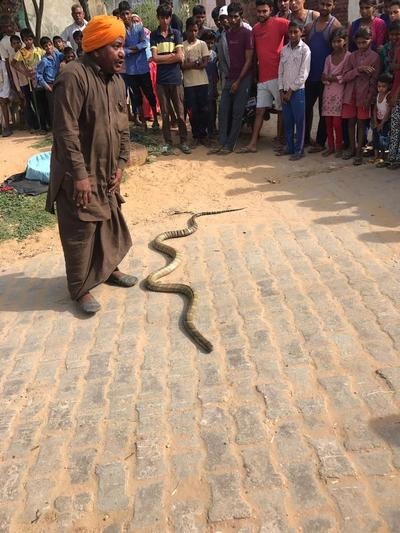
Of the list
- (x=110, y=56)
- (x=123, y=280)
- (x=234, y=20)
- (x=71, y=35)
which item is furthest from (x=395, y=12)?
(x=71, y=35)

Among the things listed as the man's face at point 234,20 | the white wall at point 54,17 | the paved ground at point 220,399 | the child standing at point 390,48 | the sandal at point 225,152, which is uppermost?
the white wall at point 54,17

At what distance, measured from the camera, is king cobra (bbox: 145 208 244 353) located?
12.1ft

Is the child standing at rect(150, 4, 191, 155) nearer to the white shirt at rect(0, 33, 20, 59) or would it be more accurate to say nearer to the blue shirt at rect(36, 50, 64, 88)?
the blue shirt at rect(36, 50, 64, 88)

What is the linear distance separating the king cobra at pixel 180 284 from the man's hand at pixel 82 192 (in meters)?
1.08

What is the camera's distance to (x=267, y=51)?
798 centimetres

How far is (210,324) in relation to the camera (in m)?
3.87

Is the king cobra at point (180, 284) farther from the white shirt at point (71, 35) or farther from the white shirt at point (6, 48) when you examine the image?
the white shirt at point (6, 48)

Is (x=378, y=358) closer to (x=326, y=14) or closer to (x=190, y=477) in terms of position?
(x=190, y=477)

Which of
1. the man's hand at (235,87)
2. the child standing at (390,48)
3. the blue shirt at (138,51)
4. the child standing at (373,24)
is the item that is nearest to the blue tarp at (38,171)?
the blue shirt at (138,51)

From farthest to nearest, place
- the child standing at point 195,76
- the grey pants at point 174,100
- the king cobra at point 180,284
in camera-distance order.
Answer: the grey pants at point 174,100 < the child standing at point 195,76 < the king cobra at point 180,284

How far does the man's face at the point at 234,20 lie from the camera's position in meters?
7.94

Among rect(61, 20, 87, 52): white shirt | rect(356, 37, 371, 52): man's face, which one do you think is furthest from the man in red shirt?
rect(61, 20, 87, 52): white shirt

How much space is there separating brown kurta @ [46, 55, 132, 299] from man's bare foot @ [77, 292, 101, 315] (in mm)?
56

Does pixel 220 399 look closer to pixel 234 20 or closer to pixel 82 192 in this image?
pixel 82 192
